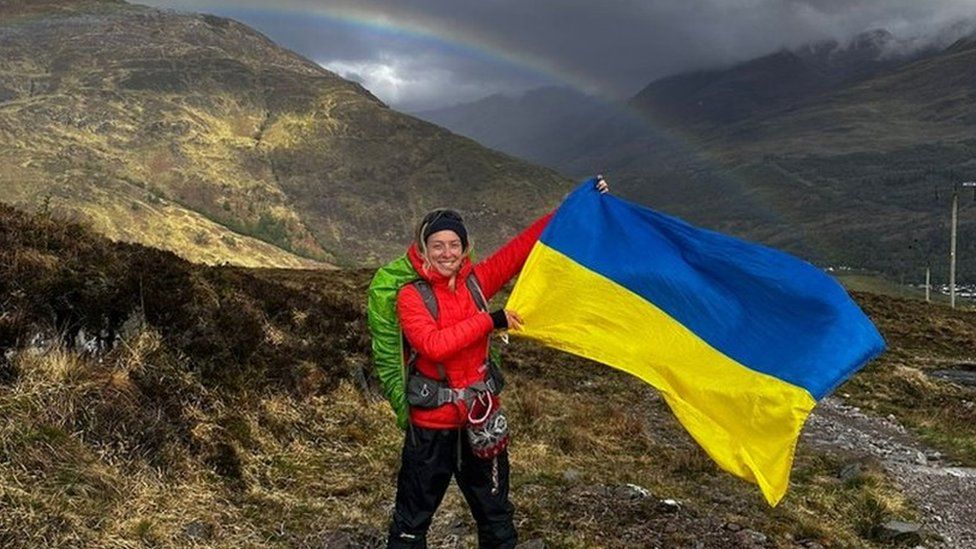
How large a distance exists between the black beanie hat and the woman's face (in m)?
0.03

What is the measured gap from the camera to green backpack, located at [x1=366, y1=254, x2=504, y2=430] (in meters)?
5.23

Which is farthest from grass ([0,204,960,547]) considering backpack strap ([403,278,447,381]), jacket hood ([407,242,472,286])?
jacket hood ([407,242,472,286])

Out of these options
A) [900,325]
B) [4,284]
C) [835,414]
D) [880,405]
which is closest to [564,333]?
[4,284]

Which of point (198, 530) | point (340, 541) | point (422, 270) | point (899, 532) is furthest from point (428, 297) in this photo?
point (899, 532)

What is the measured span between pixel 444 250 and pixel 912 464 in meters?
12.0

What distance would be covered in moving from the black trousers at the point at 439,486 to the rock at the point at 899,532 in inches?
217

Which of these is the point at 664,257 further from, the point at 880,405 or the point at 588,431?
the point at 880,405

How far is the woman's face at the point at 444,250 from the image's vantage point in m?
5.19

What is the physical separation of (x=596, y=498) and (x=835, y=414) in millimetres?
12387

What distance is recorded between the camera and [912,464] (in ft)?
42.9

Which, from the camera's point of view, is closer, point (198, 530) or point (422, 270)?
point (422, 270)

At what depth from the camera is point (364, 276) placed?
40.7m

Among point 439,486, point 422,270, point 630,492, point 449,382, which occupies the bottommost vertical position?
point 630,492

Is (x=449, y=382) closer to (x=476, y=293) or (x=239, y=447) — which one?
(x=476, y=293)
